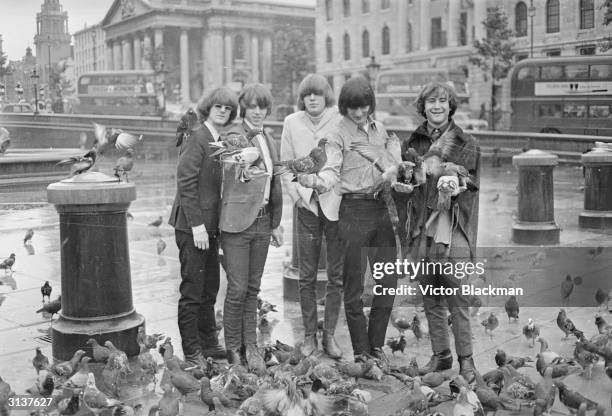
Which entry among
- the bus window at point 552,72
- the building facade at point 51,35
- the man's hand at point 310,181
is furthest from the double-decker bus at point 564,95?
the man's hand at point 310,181

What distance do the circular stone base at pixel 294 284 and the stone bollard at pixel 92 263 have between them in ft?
6.60

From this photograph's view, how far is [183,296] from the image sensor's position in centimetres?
549

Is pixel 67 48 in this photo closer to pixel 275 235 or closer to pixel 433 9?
pixel 275 235

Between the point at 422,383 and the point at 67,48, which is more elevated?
the point at 67,48

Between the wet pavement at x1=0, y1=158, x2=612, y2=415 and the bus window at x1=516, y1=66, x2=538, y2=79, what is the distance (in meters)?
17.0

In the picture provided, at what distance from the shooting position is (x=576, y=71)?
73.7 ft

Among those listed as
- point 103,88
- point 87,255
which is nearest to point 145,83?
point 103,88

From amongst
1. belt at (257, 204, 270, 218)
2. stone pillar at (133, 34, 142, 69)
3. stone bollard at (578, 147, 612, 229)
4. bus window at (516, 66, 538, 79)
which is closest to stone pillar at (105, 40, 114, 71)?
stone pillar at (133, 34, 142, 69)

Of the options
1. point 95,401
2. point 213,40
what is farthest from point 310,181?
point 213,40

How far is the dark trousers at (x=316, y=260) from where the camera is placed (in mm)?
5426

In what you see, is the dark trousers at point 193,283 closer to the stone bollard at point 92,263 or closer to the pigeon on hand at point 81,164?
the stone bollard at point 92,263

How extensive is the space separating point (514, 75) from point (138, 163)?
1544 centimetres

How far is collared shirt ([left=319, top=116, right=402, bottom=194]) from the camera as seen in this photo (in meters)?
5.14

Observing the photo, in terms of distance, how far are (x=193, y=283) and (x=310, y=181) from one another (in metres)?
1.23
